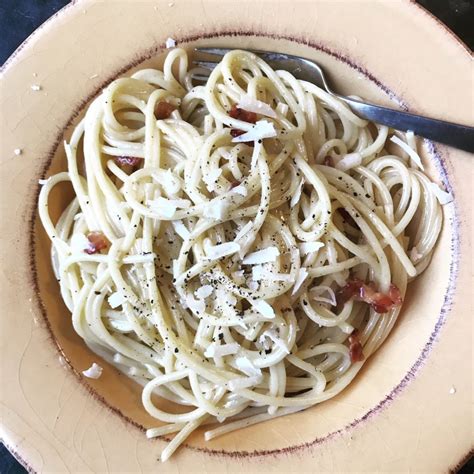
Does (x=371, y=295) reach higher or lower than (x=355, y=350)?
higher

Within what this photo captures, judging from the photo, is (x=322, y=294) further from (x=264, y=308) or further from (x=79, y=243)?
(x=79, y=243)

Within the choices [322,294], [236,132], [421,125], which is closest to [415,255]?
[322,294]

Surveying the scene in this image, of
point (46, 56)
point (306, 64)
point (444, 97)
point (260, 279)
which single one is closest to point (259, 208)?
point (260, 279)

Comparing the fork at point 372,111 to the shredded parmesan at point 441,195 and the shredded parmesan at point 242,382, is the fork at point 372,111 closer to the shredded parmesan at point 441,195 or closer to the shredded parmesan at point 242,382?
the shredded parmesan at point 441,195

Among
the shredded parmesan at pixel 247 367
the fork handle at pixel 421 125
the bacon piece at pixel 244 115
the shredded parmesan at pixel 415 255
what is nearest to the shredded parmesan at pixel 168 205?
the bacon piece at pixel 244 115

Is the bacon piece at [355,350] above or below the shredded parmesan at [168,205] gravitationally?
below

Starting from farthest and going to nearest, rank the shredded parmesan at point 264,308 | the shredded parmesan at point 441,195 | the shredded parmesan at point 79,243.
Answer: the shredded parmesan at point 79,243, the shredded parmesan at point 441,195, the shredded parmesan at point 264,308

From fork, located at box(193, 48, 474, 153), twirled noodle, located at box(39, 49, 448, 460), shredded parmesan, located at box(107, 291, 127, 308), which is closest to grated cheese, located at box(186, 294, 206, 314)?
twirled noodle, located at box(39, 49, 448, 460)
